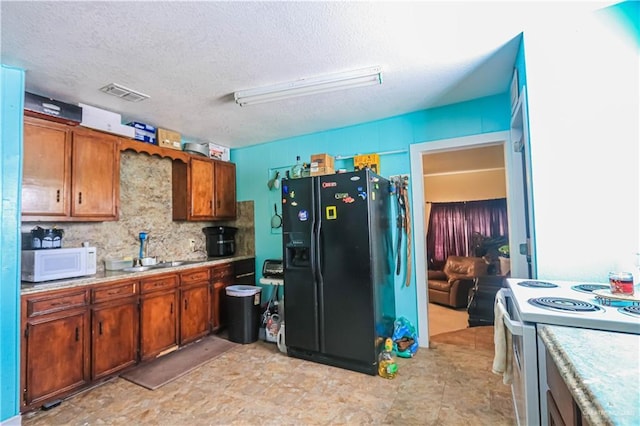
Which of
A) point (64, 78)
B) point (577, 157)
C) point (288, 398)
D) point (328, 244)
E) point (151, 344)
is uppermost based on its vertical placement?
point (64, 78)

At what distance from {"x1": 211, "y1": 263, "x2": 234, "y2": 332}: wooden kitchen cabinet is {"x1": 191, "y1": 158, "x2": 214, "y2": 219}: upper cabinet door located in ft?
2.42

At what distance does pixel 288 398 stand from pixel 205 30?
102 inches

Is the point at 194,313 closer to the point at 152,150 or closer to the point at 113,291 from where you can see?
the point at 113,291

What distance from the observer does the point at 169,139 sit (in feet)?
10.9

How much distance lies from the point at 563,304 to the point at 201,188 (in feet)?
11.9

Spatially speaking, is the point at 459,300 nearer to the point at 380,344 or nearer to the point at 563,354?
the point at 380,344

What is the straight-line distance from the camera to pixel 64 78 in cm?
217

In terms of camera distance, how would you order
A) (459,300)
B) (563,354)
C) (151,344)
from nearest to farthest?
(563,354) < (151,344) < (459,300)

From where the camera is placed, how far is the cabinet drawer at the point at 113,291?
232cm

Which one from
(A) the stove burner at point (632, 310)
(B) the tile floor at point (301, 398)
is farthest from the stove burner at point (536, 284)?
(B) the tile floor at point (301, 398)

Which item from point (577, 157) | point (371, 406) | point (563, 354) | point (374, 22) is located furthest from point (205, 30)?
point (371, 406)

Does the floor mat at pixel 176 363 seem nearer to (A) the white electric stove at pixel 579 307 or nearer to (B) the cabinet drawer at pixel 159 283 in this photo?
(B) the cabinet drawer at pixel 159 283

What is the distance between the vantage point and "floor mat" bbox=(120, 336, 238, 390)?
2453mm

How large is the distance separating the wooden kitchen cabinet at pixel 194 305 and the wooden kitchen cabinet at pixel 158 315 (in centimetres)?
8
